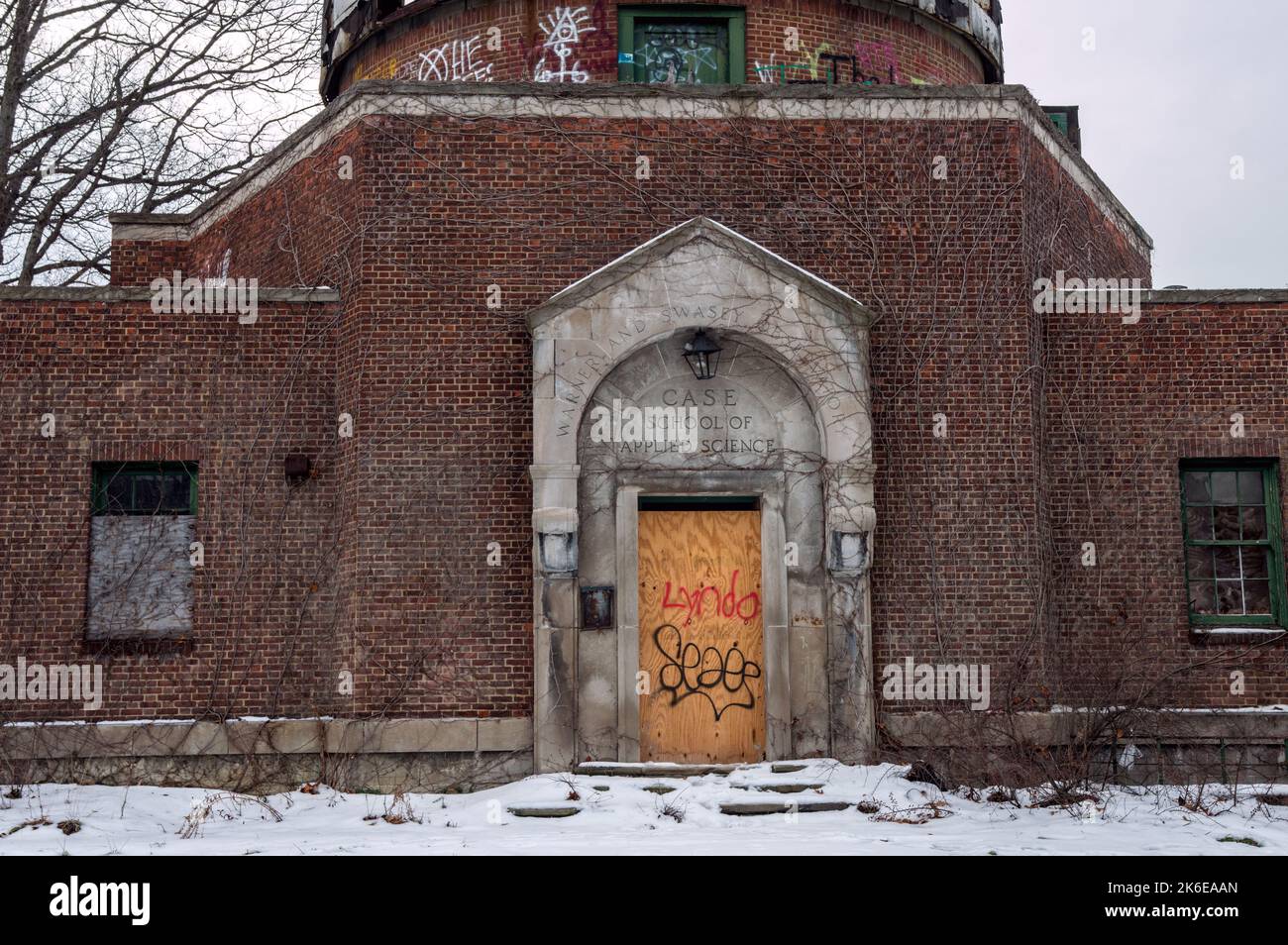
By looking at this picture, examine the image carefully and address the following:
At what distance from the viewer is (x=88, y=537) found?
1495 cm

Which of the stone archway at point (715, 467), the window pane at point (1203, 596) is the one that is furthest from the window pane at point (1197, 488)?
the stone archway at point (715, 467)

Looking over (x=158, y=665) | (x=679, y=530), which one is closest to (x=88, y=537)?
(x=158, y=665)

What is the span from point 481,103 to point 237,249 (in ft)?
13.2

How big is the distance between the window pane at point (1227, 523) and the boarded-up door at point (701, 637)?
517cm

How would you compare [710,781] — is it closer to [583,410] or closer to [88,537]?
[583,410]

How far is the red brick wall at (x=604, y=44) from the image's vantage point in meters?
17.5

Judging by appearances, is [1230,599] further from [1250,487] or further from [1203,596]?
[1250,487]

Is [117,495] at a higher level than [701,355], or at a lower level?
lower

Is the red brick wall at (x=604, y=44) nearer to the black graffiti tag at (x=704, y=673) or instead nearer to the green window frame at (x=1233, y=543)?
the green window frame at (x=1233, y=543)

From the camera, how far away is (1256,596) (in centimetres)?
1567

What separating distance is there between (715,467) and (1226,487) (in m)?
5.76

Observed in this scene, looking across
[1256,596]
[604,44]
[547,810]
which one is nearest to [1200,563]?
[1256,596]

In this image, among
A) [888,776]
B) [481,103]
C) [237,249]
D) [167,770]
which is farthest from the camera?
[237,249]

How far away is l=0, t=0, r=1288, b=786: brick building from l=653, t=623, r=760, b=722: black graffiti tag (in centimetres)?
3
